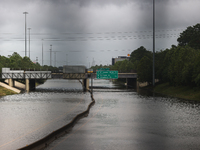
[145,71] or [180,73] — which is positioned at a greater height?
[145,71]

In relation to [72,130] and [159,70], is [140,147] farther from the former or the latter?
[159,70]

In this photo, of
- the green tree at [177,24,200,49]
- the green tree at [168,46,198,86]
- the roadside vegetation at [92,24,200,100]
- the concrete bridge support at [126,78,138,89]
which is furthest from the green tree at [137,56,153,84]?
the green tree at [177,24,200,49]

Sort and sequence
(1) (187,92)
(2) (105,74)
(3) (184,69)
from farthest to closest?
(2) (105,74), (3) (184,69), (1) (187,92)

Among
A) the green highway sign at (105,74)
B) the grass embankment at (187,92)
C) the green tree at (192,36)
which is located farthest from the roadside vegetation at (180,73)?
the green tree at (192,36)

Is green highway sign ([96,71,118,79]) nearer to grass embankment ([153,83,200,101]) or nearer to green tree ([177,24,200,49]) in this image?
grass embankment ([153,83,200,101])

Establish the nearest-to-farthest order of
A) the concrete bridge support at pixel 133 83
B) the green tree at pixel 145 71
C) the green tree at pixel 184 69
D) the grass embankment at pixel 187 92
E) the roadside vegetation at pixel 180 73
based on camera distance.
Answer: the grass embankment at pixel 187 92 → the roadside vegetation at pixel 180 73 → the green tree at pixel 184 69 → the green tree at pixel 145 71 → the concrete bridge support at pixel 133 83

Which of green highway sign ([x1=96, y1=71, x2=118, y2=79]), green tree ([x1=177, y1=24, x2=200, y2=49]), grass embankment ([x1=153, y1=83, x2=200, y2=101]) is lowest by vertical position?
grass embankment ([x1=153, y1=83, x2=200, y2=101])

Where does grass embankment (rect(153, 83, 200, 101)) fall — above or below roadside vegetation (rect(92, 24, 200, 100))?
below

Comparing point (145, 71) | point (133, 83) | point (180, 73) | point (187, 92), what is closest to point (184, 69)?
point (180, 73)

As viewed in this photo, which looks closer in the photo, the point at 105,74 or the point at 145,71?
the point at 105,74

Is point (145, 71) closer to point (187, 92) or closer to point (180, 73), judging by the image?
point (180, 73)

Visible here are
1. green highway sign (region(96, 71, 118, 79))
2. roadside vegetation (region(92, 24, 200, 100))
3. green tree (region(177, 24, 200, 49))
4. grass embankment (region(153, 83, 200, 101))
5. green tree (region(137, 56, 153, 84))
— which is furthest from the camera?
green tree (region(177, 24, 200, 49))

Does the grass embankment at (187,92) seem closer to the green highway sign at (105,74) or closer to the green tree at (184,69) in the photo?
the green tree at (184,69)

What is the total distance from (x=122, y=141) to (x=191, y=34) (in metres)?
139
